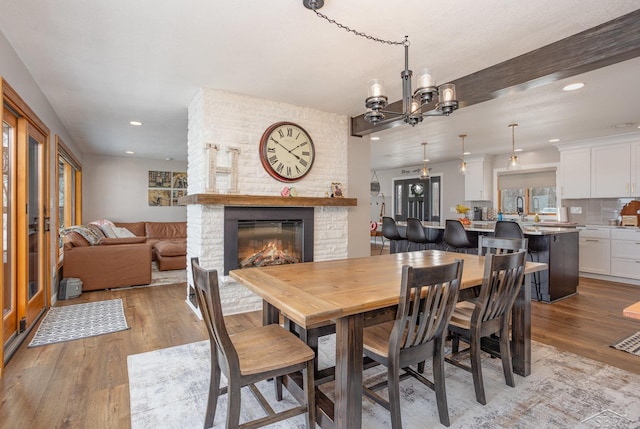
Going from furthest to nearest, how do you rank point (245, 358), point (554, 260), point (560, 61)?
point (554, 260)
point (560, 61)
point (245, 358)

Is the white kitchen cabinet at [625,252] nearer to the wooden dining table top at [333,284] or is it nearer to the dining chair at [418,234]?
the dining chair at [418,234]

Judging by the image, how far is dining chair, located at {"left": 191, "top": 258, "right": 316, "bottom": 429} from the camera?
143cm

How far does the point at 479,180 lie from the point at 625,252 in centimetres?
298

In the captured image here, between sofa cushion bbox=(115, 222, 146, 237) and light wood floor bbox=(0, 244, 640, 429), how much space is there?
10.1ft

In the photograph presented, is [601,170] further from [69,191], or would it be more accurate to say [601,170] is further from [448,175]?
[69,191]

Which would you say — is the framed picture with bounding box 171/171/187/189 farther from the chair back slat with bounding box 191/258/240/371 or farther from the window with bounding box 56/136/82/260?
the chair back slat with bounding box 191/258/240/371

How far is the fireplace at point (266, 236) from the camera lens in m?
3.62

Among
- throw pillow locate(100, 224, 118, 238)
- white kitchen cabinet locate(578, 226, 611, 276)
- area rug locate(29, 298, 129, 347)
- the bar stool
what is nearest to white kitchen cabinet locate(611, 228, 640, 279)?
white kitchen cabinet locate(578, 226, 611, 276)

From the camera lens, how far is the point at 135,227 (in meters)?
7.36

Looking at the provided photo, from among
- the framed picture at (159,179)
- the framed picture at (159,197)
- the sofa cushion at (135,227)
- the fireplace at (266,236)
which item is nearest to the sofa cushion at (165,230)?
the sofa cushion at (135,227)

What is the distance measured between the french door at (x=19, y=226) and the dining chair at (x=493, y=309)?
324 centimetres

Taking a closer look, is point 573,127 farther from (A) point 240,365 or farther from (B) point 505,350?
(A) point 240,365

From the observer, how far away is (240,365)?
1491mm

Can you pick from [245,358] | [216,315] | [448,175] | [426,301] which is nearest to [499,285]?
[426,301]
